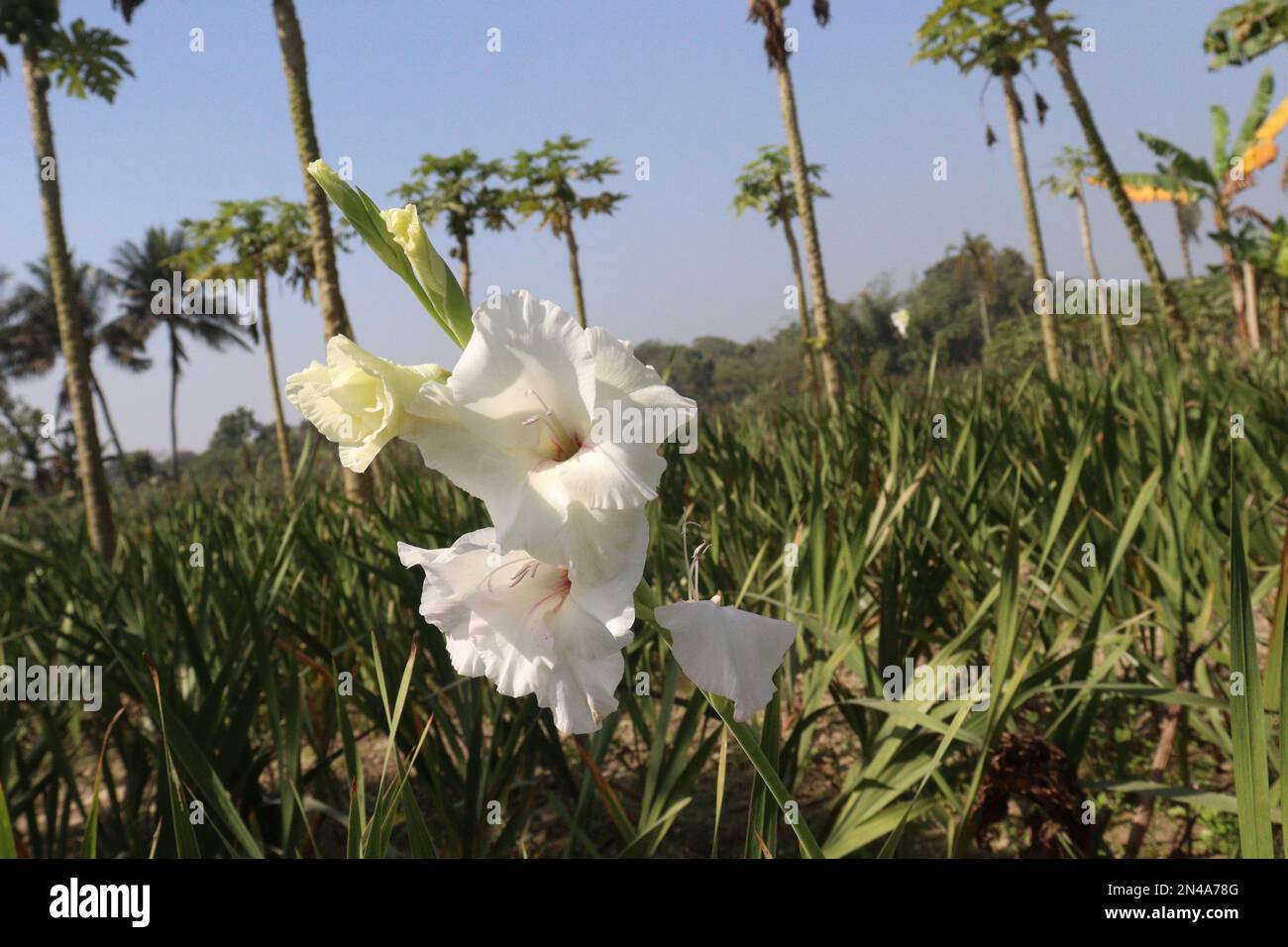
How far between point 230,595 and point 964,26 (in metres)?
11.1

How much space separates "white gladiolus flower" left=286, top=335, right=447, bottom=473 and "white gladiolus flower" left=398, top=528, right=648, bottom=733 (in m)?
0.10

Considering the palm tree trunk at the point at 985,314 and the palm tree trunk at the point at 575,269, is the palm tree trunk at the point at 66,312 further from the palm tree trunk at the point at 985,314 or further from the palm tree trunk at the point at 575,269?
the palm tree trunk at the point at 985,314

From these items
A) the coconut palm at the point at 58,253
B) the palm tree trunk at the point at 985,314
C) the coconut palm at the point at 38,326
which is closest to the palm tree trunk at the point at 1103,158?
the coconut palm at the point at 58,253

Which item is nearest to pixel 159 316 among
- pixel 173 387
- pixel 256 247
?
pixel 173 387

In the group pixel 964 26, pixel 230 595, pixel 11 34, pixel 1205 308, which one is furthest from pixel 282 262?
pixel 1205 308

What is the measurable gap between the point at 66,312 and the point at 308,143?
69.3 inches

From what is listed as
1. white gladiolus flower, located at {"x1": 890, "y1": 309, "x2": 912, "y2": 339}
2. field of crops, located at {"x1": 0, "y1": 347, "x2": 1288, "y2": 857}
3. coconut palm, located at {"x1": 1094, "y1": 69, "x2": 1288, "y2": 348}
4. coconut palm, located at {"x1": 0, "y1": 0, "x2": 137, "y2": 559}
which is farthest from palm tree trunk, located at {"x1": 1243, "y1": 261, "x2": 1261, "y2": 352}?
coconut palm, located at {"x1": 0, "y1": 0, "x2": 137, "y2": 559}

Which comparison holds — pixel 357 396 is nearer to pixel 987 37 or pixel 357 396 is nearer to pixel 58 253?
pixel 58 253

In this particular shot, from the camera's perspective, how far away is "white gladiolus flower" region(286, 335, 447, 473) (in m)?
0.54

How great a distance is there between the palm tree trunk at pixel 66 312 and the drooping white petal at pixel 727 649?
5178mm

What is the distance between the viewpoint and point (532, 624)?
1.98 ft

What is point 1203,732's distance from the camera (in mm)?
1591

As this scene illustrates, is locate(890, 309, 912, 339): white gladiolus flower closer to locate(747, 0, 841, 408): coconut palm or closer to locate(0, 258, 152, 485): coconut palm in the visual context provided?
locate(747, 0, 841, 408): coconut palm
